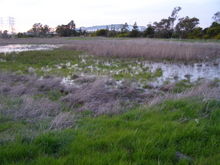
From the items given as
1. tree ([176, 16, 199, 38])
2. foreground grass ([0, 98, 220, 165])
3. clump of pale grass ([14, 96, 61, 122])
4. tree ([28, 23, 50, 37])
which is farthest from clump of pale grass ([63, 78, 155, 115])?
tree ([28, 23, 50, 37])

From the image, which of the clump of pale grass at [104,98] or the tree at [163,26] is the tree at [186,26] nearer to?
the tree at [163,26]

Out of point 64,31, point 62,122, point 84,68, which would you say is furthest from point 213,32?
point 64,31

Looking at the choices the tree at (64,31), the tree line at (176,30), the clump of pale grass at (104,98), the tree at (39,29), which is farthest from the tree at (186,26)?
the tree at (39,29)

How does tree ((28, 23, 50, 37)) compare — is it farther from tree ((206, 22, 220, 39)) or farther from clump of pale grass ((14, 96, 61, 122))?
clump of pale grass ((14, 96, 61, 122))

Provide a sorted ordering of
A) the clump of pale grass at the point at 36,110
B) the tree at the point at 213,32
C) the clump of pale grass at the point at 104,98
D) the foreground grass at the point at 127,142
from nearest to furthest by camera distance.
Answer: the foreground grass at the point at 127,142 → the clump of pale grass at the point at 36,110 → the clump of pale grass at the point at 104,98 → the tree at the point at 213,32

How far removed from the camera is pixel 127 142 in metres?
3.03

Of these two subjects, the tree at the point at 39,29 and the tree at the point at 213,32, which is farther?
the tree at the point at 39,29

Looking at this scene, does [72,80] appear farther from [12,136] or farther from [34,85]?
[12,136]

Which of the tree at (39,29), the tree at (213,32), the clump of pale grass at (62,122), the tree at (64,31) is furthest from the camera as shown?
the tree at (39,29)

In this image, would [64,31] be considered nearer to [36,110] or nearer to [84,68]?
[84,68]

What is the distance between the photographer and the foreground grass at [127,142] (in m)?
2.62

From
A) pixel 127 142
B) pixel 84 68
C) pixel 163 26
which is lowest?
pixel 127 142

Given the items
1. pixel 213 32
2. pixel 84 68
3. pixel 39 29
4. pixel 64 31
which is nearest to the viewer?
pixel 84 68

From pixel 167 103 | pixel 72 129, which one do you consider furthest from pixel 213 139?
pixel 72 129
